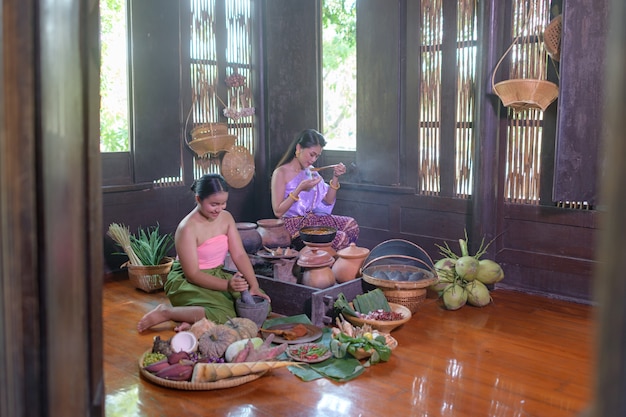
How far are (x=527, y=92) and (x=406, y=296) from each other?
168 centimetres

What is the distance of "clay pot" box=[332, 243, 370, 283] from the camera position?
14.9ft

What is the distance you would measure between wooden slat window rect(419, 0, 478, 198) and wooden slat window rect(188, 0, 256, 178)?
71.2 inches

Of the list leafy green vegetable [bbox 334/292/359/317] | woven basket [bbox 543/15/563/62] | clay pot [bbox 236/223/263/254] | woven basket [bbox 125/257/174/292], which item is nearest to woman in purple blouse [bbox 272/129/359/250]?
clay pot [bbox 236/223/263/254]

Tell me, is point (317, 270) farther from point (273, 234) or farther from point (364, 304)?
point (273, 234)

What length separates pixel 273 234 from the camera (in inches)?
201

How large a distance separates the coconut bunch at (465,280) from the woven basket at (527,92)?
117 centimetres

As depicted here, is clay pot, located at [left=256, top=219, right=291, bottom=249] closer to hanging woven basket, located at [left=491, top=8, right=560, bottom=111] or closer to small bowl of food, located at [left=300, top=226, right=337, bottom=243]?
small bowl of food, located at [left=300, top=226, right=337, bottom=243]

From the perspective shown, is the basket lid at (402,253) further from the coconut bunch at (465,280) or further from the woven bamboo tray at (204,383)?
the woven bamboo tray at (204,383)

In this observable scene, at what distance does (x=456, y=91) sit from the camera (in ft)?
17.5

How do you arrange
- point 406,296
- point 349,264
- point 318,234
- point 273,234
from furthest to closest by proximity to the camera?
point 273,234 → point 318,234 → point 349,264 → point 406,296

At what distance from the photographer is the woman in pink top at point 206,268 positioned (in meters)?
4.00

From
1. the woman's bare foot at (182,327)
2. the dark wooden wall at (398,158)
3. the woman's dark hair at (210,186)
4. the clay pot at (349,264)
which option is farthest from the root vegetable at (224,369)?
the dark wooden wall at (398,158)

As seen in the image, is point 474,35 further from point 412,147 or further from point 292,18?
point 292,18

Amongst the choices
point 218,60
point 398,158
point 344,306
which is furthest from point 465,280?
point 218,60
